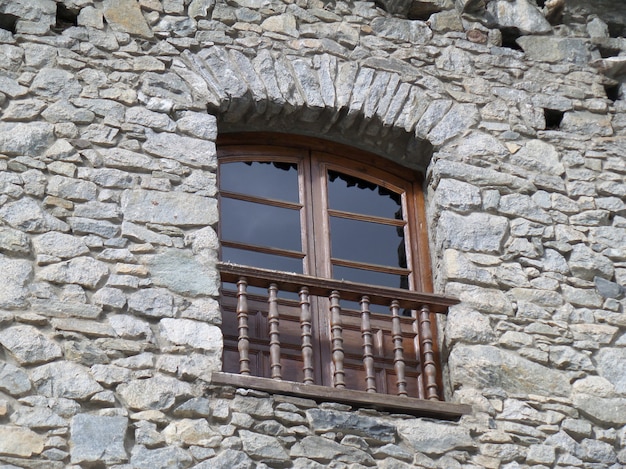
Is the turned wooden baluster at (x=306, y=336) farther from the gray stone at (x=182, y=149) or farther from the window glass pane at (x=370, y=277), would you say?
the gray stone at (x=182, y=149)

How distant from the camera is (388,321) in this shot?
6.90 metres

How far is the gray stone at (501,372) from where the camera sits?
6477 mm

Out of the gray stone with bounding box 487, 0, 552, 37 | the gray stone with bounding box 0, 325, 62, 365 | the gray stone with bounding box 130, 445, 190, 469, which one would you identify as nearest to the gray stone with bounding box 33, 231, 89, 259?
the gray stone with bounding box 0, 325, 62, 365

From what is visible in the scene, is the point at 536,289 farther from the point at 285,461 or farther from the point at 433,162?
the point at 285,461

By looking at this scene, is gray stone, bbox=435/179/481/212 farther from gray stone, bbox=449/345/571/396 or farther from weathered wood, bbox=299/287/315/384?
weathered wood, bbox=299/287/315/384

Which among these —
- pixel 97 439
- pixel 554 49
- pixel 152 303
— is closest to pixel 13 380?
pixel 97 439

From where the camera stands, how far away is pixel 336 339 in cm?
638

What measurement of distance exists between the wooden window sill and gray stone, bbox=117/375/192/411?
160mm

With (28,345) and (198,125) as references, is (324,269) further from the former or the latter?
(28,345)

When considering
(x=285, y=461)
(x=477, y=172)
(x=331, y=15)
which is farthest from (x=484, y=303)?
(x=331, y=15)

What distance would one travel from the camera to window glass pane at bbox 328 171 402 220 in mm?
7289

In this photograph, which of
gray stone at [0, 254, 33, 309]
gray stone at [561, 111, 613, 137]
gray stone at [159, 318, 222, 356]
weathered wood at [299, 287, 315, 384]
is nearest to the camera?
gray stone at [0, 254, 33, 309]

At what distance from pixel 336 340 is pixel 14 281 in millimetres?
1464

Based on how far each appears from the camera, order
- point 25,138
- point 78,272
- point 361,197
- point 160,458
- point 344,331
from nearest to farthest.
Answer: point 160,458, point 78,272, point 25,138, point 344,331, point 361,197
